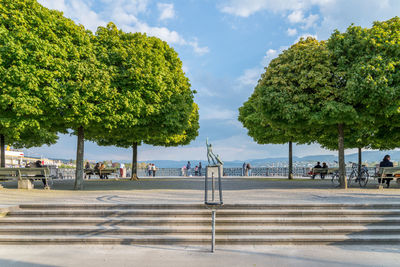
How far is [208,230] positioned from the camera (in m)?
7.14

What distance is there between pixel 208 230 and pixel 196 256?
Result: 1226 mm

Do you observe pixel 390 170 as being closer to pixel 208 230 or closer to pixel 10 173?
pixel 208 230

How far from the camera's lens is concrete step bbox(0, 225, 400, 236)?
23.2 ft

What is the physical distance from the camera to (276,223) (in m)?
7.45

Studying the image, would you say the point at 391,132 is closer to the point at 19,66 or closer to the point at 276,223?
the point at 276,223

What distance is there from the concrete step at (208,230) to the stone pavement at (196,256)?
52 centimetres

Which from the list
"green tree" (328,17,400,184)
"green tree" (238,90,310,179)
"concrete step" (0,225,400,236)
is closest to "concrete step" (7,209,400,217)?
"concrete step" (0,225,400,236)

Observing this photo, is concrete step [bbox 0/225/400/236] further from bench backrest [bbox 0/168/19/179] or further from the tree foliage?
bench backrest [bbox 0/168/19/179]

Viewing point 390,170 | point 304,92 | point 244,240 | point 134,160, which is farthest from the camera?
point 134,160

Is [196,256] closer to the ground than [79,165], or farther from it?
closer to the ground

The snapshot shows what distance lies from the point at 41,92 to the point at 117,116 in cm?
340

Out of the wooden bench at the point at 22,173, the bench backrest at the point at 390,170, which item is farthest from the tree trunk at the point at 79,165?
the bench backrest at the point at 390,170

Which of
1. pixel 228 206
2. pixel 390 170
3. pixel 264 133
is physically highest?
pixel 264 133

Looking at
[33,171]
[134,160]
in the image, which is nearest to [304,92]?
[33,171]
